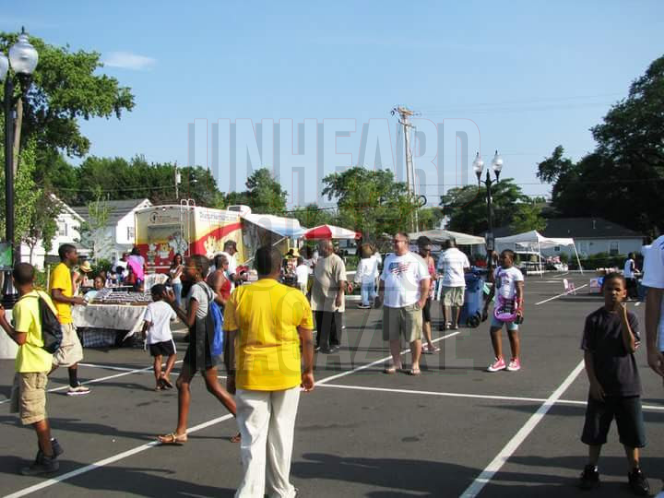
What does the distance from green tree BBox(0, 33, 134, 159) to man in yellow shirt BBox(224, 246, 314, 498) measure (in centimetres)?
3501

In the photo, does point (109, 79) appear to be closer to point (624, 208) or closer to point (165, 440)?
point (165, 440)

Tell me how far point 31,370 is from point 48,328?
14.6 inches

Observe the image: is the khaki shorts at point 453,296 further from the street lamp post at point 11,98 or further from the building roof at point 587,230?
the building roof at point 587,230

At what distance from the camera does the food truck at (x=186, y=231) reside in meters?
17.8

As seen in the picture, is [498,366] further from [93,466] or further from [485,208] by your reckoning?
[485,208]

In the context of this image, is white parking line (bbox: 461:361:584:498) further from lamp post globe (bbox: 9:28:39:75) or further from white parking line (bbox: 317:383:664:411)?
lamp post globe (bbox: 9:28:39:75)

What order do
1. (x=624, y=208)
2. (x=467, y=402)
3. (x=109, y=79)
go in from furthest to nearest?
1. (x=624, y=208)
2. (x=109, y=79)
3. (x=467, y=402)

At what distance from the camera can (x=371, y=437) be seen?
612 centimetres

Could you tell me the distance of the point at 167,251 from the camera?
1841cm

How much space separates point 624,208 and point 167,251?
200ft

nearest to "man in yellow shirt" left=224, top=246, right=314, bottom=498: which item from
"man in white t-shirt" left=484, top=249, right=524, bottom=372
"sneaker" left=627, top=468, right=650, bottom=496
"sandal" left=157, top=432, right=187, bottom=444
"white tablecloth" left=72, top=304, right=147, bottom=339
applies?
"sandal" left=157, top=432, right=187, bottom=444

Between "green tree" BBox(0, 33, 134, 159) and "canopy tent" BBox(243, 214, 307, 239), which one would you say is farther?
"green tree" BBox(0, 33, 134, 159)

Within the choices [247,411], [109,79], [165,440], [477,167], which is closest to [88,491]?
[165,440]

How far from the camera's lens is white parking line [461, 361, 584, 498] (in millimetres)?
4814
